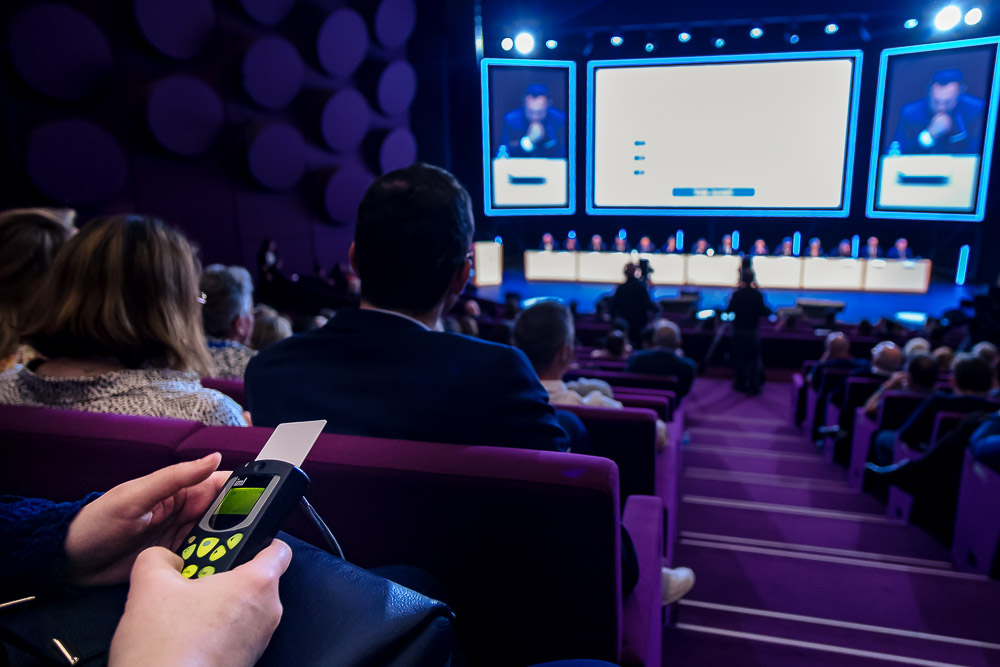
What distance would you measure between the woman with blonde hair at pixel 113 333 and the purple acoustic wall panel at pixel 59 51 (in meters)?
5.15

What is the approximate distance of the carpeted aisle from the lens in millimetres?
2129

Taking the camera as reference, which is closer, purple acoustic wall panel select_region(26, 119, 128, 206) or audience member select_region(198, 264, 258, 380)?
audience member select_region(198, 264, 258, 380)

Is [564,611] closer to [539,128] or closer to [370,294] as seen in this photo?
[370,294]

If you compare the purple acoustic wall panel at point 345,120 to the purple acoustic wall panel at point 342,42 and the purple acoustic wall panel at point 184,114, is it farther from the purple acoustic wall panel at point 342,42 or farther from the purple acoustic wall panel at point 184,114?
the purple acoustic wall panel at point 184,114

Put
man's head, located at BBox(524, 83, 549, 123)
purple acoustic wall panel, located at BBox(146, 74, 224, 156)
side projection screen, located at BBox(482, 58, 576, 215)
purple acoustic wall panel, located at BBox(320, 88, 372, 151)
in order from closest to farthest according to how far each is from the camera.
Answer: side projection screen, located at BBox(482, 58, 576, 215), man's head, located at BBox(524, 83, 549, 123), purple acoustic wall panel, located at BBox(146, 74, 224, 156), purple acoustic wall panel, located at BBox(320, 88, 372, 151)

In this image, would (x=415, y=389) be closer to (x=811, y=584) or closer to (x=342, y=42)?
(x=811, y=584)

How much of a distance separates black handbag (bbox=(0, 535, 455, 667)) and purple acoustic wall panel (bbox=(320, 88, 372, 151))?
348 inches

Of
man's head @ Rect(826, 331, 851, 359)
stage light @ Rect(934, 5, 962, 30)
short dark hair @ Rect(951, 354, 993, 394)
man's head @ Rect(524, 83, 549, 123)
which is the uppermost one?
stage light @ Rect(934, 5, 962, 30)

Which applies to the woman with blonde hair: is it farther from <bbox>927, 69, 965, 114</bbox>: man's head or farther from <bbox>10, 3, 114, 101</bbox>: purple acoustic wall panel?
<bbox>927, 69, 965, 114</bbox>: man's head

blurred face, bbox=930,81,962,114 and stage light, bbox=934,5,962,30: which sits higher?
stage light, bbox=934,5,962,30

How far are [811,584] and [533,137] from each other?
4894 mm

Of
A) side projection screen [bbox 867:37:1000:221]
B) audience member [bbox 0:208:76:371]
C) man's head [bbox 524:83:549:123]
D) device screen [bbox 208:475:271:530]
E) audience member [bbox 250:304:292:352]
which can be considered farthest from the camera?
man's head [bbox 524:83:549:123]

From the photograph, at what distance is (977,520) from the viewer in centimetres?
277

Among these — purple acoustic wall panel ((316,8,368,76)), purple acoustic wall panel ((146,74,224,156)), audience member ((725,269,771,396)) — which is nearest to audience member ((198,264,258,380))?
purple acoustic wall panel ((146,74,224,156))
